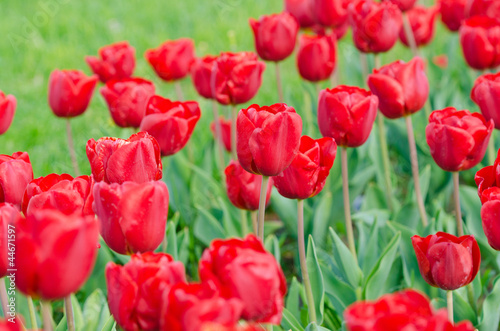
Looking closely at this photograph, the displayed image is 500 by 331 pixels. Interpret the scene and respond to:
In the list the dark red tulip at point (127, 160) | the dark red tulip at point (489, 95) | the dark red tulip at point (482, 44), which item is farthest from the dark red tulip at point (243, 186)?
the dark red tulip at point (482, 44)

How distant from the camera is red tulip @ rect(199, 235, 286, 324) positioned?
2.61ft

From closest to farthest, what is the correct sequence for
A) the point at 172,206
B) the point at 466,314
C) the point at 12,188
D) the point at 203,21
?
the point at 12,188 < the point at 466,314 < the point at 172,206 < the point at 203,21

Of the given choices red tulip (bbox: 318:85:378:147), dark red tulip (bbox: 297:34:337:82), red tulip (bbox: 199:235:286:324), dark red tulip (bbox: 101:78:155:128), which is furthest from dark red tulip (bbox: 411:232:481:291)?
dark red tulip (bbox: 297:34:337:82)

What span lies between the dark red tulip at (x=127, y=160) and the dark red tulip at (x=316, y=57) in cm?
103

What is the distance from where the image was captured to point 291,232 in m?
2.20

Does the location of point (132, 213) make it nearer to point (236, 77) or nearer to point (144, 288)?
point (144, 288)

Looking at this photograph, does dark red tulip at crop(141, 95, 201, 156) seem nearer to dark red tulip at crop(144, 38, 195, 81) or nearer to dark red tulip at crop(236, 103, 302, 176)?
dark red tulip at crop(236, 103, 302, 176)

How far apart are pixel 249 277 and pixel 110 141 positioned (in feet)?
1.92

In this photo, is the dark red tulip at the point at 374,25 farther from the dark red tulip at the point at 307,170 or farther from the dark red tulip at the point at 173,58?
the dark red tulip at the point at 307,170

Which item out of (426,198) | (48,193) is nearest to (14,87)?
(426,198)

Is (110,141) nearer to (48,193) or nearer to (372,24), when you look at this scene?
(48,193)

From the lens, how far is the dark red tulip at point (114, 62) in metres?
2.37

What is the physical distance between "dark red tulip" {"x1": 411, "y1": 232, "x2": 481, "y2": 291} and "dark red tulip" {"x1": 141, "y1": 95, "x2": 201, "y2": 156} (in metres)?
0.66

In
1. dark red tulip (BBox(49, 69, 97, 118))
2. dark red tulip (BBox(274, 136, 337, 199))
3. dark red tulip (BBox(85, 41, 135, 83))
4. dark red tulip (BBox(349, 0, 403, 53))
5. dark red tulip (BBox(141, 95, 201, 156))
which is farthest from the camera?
dark red tulip (BBox(85, 41, 135, 83))
